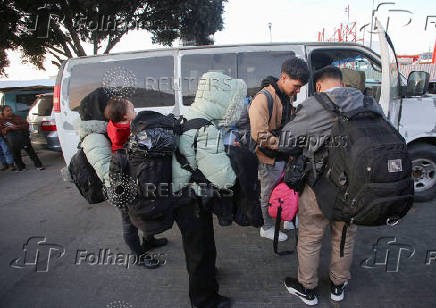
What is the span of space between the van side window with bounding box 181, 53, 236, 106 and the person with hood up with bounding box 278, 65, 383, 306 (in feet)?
5.92

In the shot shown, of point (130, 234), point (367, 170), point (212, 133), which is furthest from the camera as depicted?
point (130, 234)

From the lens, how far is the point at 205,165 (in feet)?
5.14

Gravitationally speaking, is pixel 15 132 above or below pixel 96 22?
below

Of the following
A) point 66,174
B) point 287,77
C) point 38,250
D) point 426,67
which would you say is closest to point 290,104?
point 287,77

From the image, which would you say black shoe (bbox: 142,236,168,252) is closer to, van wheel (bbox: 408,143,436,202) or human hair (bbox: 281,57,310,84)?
human hair (bbox: 281,57,310,84)

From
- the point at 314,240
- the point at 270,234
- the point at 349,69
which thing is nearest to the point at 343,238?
the point at 314,240

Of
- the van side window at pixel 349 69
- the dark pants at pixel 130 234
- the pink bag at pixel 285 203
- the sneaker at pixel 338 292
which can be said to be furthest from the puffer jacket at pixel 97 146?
the van side window at pixel 349 69

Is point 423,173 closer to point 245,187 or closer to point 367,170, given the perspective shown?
point 367,170

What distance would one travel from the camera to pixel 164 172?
5.05ft

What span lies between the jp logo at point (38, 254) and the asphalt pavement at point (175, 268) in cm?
1

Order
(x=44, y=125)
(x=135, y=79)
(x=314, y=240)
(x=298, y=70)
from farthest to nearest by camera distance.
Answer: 1. (x=44, y=125)
2. (x=135, y=79)
3. (x=298, y=70)
4. (x=314, y=240)

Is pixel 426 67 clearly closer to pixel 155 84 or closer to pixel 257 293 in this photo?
pixel 155 84

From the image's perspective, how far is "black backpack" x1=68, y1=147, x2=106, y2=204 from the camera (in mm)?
1877

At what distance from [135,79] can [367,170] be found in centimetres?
325
